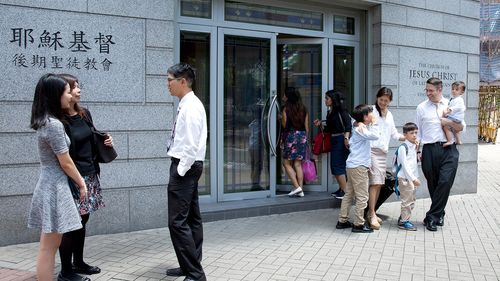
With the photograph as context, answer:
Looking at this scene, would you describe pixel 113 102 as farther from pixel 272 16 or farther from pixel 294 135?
pixel 294 135

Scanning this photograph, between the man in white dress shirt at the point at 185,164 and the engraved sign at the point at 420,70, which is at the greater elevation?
the engraved sign at the point at 420,70

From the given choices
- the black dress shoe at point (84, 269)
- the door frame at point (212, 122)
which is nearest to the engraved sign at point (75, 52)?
the door frame at point (212, 122)

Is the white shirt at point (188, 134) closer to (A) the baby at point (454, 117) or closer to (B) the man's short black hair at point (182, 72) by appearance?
(B) the man's short black hair at point (182, 72)

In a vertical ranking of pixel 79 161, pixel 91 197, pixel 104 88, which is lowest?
pixel 91 197

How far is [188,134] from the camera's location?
14.0 ft

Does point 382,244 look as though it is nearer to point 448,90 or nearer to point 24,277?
point 24,277

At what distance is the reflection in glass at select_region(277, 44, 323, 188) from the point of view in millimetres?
8508

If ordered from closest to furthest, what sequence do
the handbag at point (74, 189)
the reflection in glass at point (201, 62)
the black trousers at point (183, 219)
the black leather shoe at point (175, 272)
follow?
1. the handbag at point (74, 189)
2. the black trousers at point (183, 219)
3. the black leather shoe at point (175, 272)
4. the reflection in glass at point (201, 62)

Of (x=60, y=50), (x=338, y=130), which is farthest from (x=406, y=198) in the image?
(x=60, y=50)

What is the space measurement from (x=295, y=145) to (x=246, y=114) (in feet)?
3.05

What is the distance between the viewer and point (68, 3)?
5.87 m

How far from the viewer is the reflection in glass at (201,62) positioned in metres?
7.13

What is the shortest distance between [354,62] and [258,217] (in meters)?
3.22

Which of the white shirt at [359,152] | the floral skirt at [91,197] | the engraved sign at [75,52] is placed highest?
the engraved sign at [75,52]
